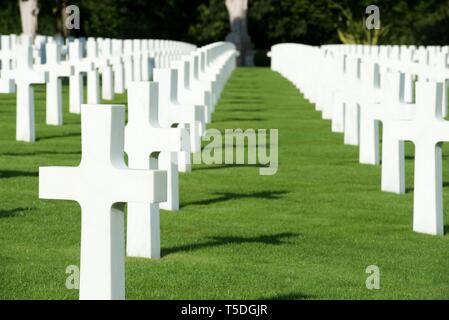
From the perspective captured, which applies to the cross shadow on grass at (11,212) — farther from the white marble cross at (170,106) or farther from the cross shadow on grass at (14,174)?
the cross shadow on grass at (14,174)

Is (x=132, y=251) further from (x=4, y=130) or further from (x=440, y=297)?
(x=4, y=130)

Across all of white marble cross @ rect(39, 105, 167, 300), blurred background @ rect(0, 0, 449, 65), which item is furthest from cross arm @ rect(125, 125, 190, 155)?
blurred background @ rect(0, 0, 449, 65)

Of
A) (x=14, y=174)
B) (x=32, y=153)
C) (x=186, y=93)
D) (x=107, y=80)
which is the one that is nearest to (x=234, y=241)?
(x=186, y=93)

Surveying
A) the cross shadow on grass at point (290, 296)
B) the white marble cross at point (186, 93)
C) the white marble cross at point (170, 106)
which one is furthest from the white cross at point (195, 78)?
the cross shadow on grass at point (290, 296)

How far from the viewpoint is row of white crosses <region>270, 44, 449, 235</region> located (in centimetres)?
959

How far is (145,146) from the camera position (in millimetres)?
8445

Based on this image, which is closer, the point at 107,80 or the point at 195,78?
the point at 195,78

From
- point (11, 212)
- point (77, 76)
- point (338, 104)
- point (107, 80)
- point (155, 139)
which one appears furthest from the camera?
point (107, 80)

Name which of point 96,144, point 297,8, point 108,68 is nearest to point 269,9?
point 297,8

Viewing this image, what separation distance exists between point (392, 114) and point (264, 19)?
5549 cm

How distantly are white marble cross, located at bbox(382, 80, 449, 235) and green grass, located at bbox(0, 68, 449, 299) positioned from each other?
0.18 meters

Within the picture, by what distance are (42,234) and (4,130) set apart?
860 cm

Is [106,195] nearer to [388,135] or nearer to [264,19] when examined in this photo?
[388,135]

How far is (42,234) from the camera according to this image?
30.6 feet
